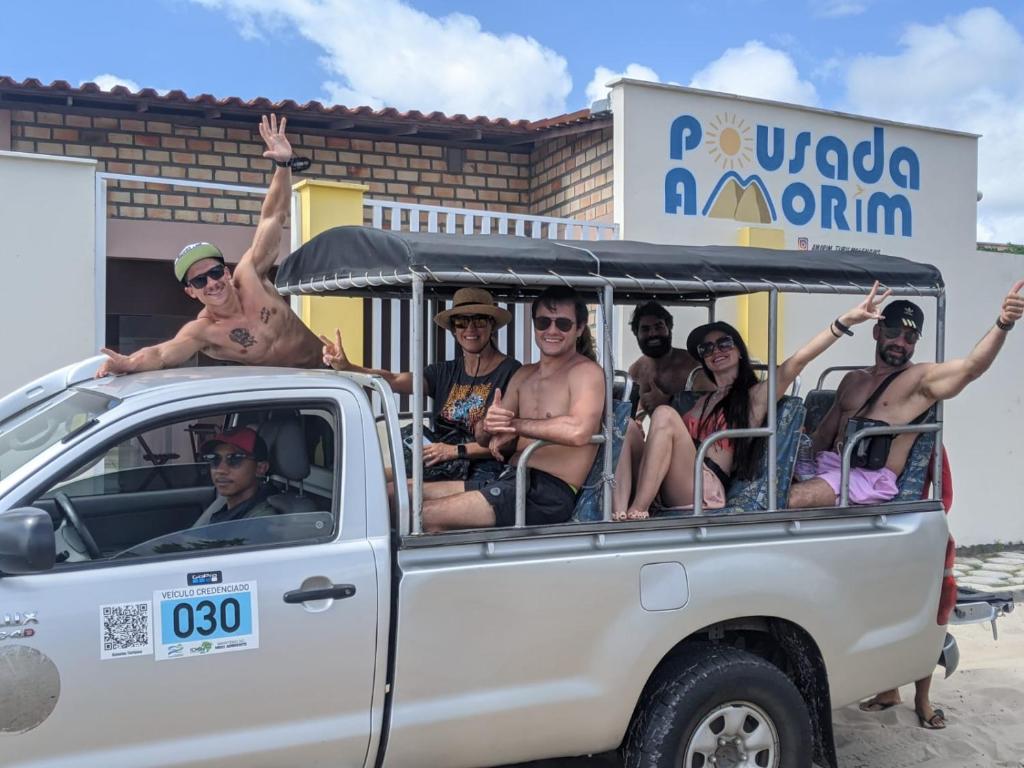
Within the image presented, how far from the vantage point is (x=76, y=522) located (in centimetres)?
311

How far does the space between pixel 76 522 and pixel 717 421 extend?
2.75 meters

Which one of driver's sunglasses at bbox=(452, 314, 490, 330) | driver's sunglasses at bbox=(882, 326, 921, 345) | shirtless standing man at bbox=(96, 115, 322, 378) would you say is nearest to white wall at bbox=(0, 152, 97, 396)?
Result: shirtless standing man at bbox=(96, 115, 322, 378)

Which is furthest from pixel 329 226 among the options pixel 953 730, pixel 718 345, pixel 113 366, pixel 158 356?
pixel 953 730

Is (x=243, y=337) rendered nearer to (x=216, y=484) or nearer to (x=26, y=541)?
(x=216, y=484)

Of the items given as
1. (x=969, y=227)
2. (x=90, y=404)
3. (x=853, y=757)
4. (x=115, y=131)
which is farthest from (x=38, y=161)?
(x=969, y=227)

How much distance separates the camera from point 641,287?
3959 mm

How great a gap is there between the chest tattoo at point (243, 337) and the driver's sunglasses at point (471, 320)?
949mm

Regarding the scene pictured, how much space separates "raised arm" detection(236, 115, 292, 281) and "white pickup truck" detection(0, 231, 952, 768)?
4.18 ft

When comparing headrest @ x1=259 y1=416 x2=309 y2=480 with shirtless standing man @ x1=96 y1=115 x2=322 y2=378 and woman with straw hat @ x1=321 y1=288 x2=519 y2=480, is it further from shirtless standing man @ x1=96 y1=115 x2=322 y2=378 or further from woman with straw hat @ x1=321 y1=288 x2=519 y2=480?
shirtless standing man @ x1=96 y1=115 x2=322 y2=378

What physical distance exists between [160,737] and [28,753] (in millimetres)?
340

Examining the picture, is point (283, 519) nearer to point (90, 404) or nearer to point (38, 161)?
point (90, 404)

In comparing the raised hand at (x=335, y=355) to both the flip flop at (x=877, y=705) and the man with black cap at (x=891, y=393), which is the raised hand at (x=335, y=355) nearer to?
the man with black cap at (x=891, y=393)

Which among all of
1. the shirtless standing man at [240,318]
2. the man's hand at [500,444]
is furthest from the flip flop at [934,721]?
the shirtless standing man at [240,318]

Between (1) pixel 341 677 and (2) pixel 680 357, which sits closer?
(1) pixel 341 677
